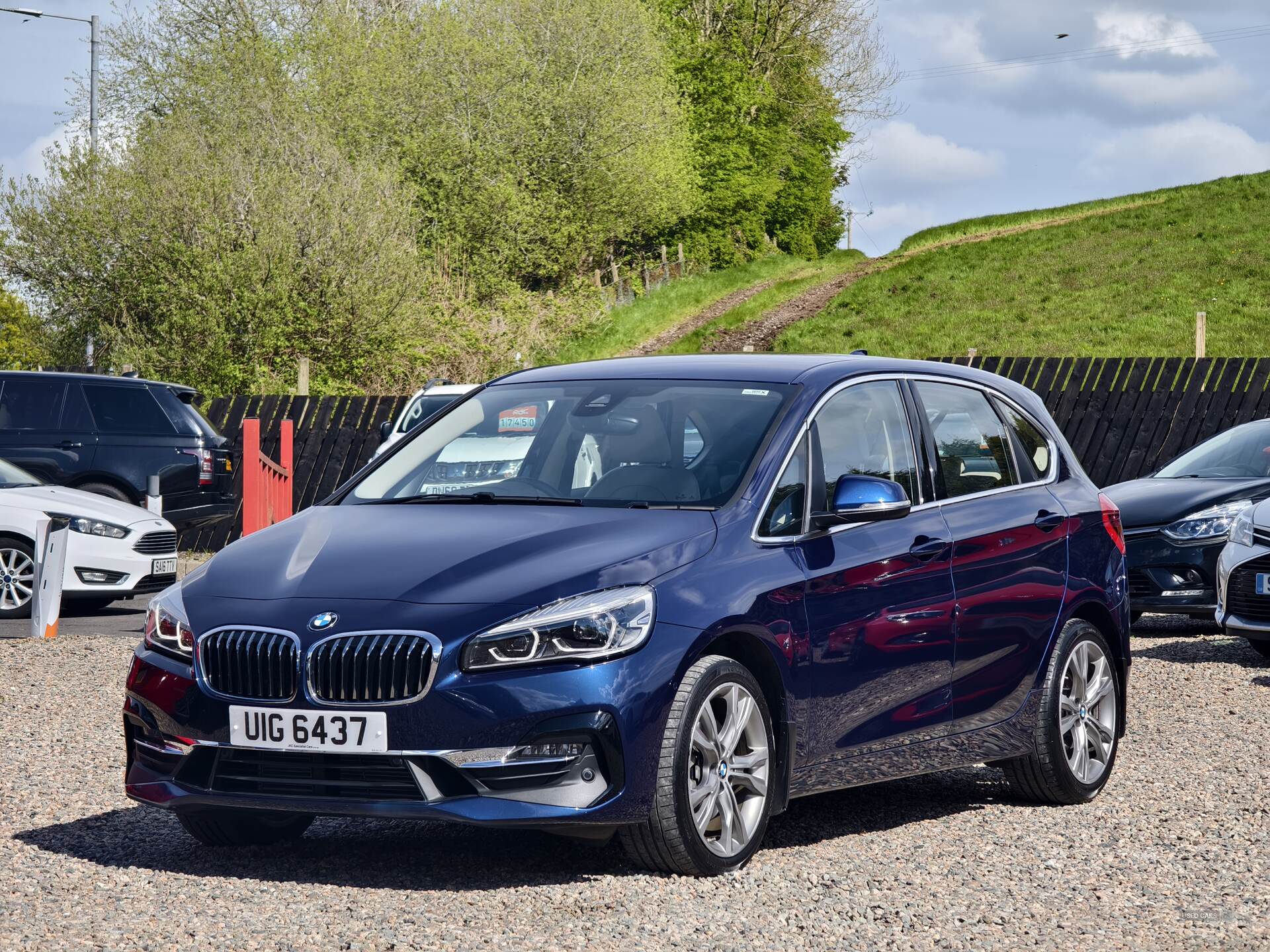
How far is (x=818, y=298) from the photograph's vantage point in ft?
173

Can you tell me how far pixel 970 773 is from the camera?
Answer: 25.6ft

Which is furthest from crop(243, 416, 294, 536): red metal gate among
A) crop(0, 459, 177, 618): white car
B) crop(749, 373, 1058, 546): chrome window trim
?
crop(749, 373, 1058, 546): chrome window trim

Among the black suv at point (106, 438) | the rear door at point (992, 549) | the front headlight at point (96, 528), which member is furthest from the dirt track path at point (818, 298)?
the rear door at point (992, 549)

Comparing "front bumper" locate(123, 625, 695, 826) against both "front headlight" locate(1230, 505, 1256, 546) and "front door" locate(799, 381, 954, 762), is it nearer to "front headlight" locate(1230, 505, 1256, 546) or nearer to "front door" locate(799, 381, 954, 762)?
"front door" locate(799, 381, 954, 762)

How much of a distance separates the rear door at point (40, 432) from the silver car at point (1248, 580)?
1170cm

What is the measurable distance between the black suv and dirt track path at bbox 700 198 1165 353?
61.1 feet

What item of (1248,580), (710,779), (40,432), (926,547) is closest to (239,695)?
(710,779)

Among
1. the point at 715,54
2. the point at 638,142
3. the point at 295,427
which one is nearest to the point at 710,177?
the point at 715,54

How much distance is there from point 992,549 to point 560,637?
2335mm

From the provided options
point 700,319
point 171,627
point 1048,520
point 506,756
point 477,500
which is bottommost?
point 506,756

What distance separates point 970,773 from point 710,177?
55651mm

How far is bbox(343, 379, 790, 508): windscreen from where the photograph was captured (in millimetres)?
5918

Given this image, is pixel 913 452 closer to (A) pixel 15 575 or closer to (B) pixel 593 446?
(B) pixel 593 446

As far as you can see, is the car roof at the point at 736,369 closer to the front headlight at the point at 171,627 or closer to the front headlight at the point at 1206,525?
the front headlight at the point at 171,627
